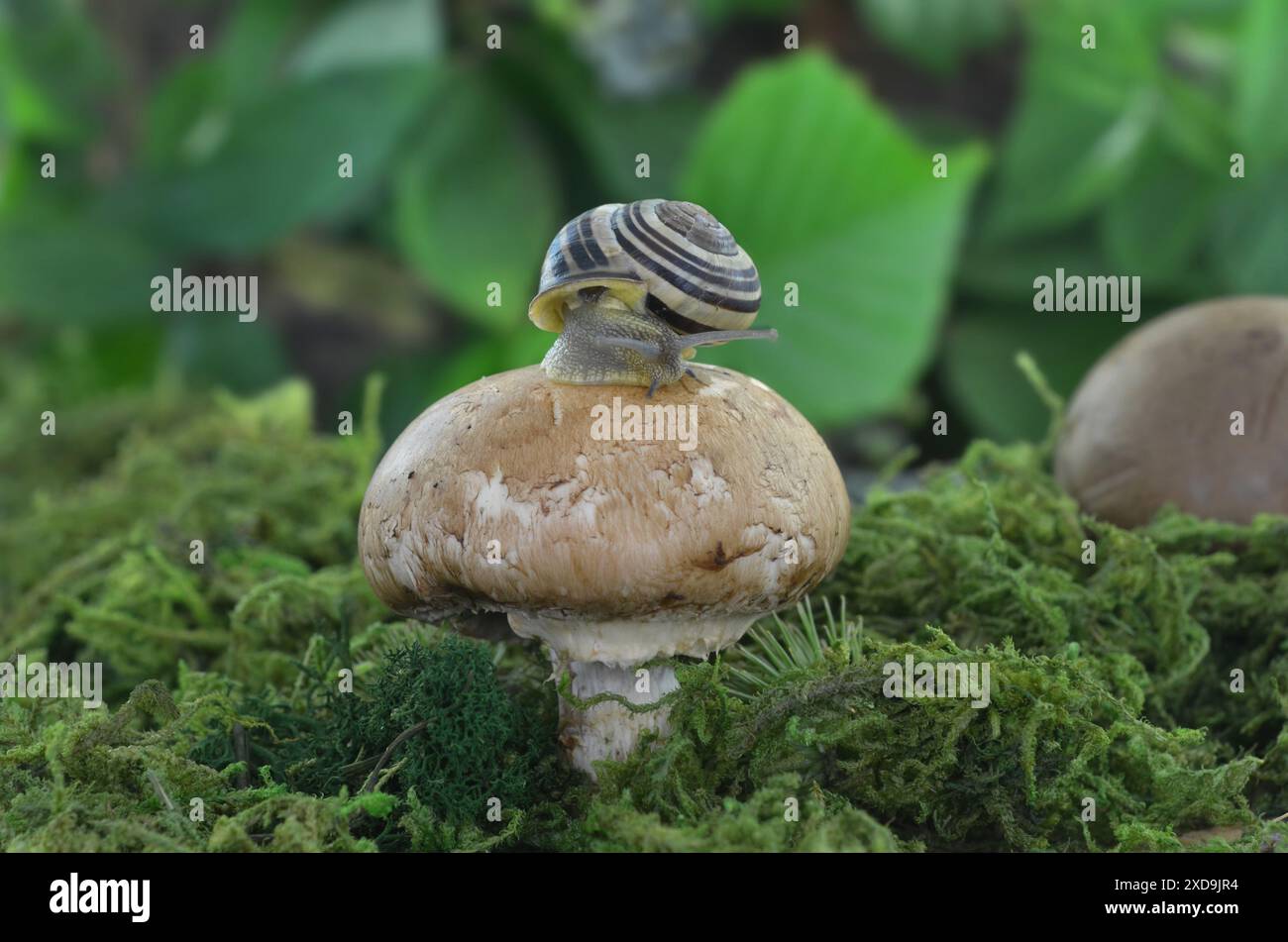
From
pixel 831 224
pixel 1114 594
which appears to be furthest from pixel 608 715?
pixel 831 224

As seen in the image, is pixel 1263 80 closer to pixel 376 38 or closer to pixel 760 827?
pixel 376 38

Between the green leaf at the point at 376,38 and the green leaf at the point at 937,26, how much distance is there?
145 centimetres

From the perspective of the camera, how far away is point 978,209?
4.28 meters

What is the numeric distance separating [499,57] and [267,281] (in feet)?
4.16

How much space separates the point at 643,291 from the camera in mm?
1245

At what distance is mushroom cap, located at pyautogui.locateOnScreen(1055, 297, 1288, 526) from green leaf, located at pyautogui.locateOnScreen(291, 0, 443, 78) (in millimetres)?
2655

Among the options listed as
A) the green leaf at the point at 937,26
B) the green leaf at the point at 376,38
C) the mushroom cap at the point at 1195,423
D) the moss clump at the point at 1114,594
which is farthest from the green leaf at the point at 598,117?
the moss clump at the point at 1114,594

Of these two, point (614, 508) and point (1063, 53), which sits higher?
point (1063, 53)

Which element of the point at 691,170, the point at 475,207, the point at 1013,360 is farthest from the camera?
the point at 1013,360

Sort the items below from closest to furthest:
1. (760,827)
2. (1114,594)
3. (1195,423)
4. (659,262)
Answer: (760,827), (659,262), (1114,594), (1195,423)

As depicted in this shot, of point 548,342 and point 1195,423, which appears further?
point 548,342

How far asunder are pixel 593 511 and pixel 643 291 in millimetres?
258

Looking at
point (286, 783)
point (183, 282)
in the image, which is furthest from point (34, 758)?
point (183, 282)

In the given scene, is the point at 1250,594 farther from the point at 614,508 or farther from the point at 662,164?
the point at 662,164
